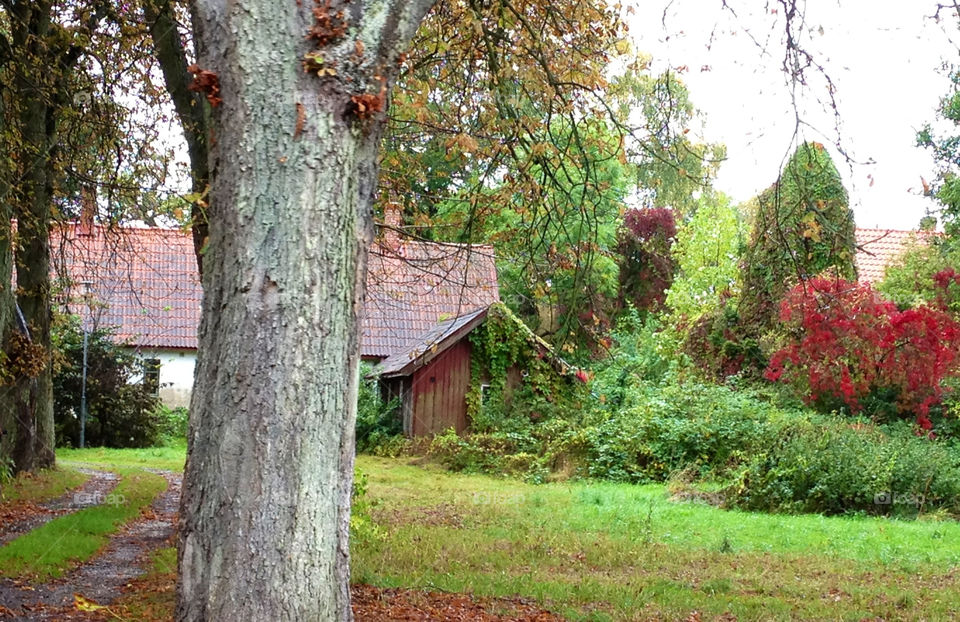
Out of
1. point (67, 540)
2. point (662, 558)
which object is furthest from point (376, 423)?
point (662, 558)

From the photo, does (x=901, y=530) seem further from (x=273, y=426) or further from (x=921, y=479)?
(x=273, y=426)

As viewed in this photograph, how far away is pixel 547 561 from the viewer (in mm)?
9844

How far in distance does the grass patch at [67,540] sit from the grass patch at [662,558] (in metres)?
2.71

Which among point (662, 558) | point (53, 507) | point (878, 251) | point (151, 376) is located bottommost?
point (662, 558)

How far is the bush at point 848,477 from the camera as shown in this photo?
1486 cm

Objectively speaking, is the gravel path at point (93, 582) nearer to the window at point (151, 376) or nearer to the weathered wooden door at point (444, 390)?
the weathered wooden door at point (444, 390)

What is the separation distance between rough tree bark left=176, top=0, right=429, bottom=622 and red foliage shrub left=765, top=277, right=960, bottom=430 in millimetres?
13834

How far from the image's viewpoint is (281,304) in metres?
3.85

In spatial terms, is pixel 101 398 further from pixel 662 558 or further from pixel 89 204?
pixel 662 558

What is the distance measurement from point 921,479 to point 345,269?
13578 millimetres

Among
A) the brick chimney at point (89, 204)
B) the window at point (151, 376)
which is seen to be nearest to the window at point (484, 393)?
the window at point (151, 376)

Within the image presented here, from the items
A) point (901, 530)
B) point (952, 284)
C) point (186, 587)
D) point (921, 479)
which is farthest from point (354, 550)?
point (952, 284)

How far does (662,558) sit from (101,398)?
2048cm

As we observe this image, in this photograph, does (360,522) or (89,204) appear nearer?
(360,522)
